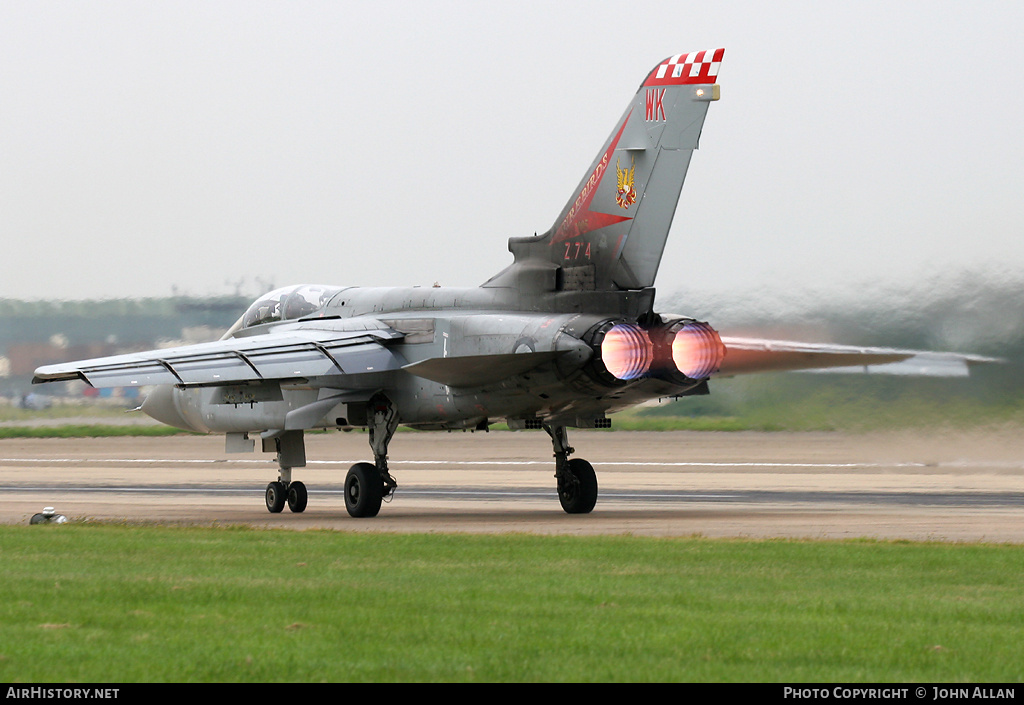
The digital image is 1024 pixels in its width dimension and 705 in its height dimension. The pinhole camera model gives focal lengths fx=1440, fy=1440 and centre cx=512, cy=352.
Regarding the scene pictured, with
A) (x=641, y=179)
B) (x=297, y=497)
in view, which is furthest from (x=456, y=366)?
(x=297, y=497)

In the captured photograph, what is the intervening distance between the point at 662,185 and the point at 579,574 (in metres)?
7.79

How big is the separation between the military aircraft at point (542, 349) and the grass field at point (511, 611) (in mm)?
3640

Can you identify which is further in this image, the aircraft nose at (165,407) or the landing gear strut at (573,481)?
the aircraft nose at (165,407)

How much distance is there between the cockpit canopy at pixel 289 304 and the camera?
2369 centimetres

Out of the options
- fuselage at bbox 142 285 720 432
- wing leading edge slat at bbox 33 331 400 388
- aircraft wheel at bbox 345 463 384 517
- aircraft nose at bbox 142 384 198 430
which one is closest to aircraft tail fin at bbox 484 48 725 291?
fuselage at bbox 142 285 720 432

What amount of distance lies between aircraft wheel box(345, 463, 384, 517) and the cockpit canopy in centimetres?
352

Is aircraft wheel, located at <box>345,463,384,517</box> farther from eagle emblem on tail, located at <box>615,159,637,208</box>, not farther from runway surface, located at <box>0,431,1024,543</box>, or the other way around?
eagle emblem on tail, located at <box>615,159,637,208</box>

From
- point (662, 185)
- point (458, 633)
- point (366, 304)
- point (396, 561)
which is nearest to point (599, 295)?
point (662, 185)

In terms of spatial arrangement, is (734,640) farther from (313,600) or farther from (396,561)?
(396,561)

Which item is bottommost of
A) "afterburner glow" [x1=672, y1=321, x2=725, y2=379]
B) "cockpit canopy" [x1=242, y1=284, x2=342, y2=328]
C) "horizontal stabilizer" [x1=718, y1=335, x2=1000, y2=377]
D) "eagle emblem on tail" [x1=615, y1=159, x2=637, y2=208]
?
"horizontal stabilizer" [x1=718, y1=335, x2=1000, y2=377]

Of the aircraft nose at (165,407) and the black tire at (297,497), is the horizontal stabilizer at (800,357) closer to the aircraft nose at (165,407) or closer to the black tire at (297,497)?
the black tire at (297,497)

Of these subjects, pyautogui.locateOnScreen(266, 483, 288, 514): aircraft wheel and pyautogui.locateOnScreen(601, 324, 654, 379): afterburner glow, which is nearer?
pyautogui.locateOnScreen(601, 324, 654, 379): afterburner glow

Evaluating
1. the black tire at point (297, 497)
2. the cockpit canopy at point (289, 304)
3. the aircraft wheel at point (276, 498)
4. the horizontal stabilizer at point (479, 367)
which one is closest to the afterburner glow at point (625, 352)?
the horizontal stabilizer at point (479, 367)

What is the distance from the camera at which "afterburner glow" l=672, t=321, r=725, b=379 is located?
1858 cm
